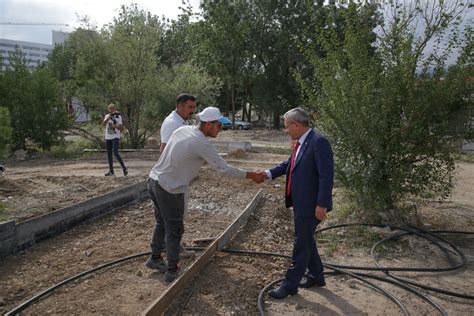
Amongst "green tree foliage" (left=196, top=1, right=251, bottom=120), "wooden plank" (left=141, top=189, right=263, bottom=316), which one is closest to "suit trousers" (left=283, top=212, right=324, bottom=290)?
"wooden plank" (left=141, top=189, right=263, bottom=316)

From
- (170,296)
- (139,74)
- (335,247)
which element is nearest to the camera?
(170,296)

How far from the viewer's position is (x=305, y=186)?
403 cm

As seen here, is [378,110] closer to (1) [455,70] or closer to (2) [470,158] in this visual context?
Result: (1) [455,70]

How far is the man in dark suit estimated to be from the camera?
3.89m

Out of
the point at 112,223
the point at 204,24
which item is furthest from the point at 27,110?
the point at 204,24

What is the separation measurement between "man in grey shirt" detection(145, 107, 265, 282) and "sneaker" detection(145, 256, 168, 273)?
305 mm

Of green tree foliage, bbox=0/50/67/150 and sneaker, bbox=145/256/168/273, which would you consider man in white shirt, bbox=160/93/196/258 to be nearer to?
sneaker, bbox=145/256/168/273

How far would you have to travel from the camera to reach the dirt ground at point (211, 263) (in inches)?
163

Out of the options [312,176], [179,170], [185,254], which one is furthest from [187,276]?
[312,176]

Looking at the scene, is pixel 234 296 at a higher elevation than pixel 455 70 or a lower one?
lower

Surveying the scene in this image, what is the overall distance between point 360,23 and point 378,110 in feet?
5.63

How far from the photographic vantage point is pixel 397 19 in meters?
7.07

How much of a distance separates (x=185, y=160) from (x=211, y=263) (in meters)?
1.51

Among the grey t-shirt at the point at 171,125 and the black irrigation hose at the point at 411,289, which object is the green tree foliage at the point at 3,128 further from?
the black irrigation hose at the point at 411,289
